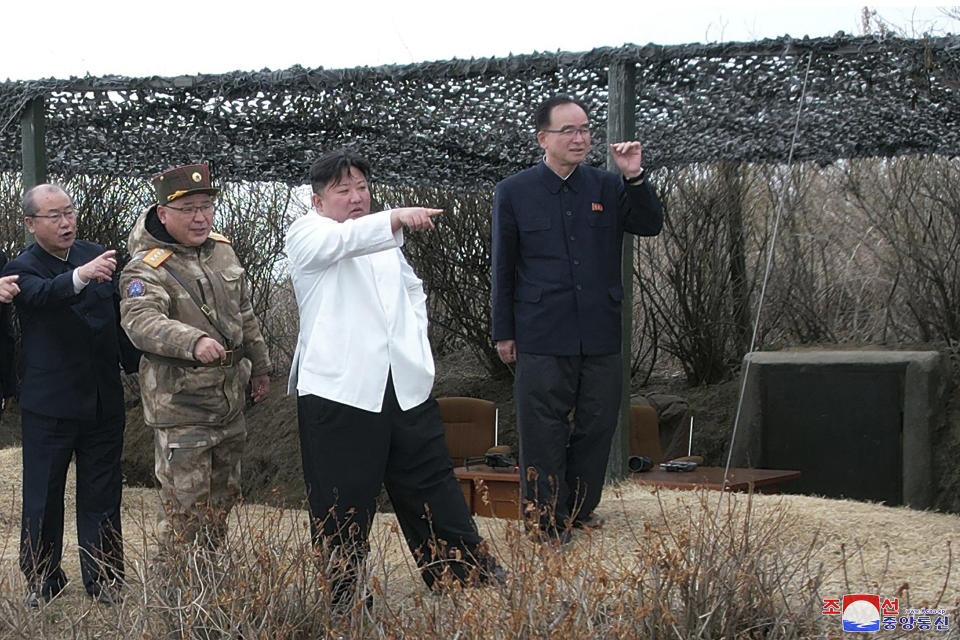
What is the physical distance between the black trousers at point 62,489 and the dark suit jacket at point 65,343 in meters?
0.07

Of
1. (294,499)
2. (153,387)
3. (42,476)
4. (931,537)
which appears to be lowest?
(294,499)

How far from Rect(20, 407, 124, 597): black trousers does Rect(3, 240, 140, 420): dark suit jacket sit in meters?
0.07

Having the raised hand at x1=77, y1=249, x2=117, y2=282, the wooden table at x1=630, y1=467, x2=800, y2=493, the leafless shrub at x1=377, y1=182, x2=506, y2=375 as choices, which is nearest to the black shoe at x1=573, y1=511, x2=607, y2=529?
the wooden table at x1=630, y1=467, x2=800, y2=493

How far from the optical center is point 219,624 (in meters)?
3.81

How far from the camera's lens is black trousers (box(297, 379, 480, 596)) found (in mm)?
4184

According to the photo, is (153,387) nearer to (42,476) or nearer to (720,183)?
(42,476)

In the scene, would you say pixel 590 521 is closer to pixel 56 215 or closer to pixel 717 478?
pixel 717 478

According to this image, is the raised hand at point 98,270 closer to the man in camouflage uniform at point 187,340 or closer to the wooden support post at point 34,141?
the man in camouflage uniform at point 187,340

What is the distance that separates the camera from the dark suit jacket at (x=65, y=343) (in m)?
4.82

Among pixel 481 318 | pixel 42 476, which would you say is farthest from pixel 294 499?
pixel 42 476

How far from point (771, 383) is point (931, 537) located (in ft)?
9.36

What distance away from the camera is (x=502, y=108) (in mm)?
6766

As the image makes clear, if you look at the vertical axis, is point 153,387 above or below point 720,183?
below

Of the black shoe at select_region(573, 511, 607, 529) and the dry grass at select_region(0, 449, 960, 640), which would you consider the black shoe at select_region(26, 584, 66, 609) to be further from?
the black shoe at select_region(573, 511, 607, 529)
